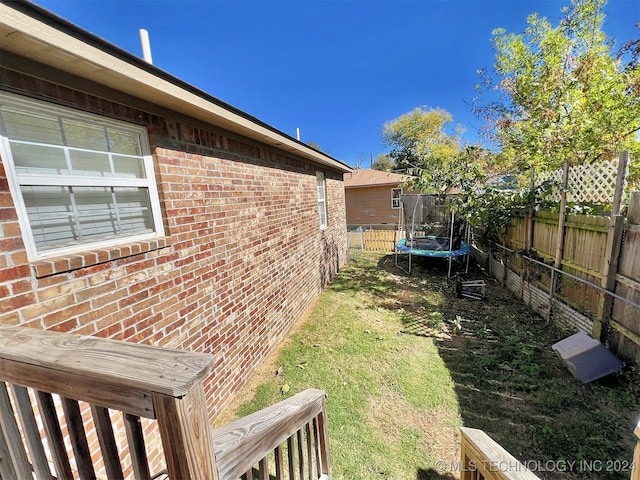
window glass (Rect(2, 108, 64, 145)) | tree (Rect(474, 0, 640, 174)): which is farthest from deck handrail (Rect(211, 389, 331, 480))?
tree (Rect(474, 0, 640, 174))

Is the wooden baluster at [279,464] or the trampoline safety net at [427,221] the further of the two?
the trampoline safety net at [427,221]

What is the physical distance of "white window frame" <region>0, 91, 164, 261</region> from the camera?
150 centimetres

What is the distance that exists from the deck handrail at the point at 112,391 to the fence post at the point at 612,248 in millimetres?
4844

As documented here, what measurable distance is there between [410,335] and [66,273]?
4.45 meters

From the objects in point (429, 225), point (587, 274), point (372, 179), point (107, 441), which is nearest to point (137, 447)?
point (107, 441)

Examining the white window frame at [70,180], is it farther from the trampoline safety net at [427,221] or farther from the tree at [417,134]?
the tree at [417,134]

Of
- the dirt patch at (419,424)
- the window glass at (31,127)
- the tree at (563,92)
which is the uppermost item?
the tree at (563,92)

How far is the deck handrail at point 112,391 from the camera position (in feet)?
2.21

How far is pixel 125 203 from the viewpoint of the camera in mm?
2188

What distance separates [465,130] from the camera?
26.8 meters

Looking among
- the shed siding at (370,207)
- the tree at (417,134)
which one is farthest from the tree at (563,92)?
the tree at (417,134)

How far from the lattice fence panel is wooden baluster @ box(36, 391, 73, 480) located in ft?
18.3

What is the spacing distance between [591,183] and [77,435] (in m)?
5.99

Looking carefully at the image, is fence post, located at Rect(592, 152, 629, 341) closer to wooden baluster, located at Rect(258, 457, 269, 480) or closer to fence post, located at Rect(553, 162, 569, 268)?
fence post, located at Rect(553, 162, 569, 268)
